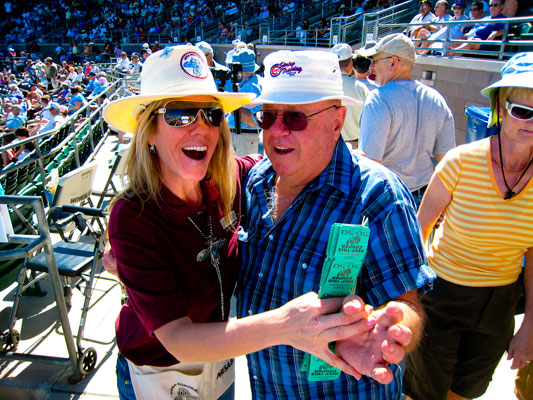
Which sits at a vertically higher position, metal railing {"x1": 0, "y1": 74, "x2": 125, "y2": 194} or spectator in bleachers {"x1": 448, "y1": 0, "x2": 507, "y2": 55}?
spectator in bleachers {"x1": 448, "y1": 0, "x2": 507, "y2": 55}

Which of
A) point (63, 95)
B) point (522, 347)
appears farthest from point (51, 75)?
point (522, 347)

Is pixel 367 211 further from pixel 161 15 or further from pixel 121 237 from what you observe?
pixel 161 15

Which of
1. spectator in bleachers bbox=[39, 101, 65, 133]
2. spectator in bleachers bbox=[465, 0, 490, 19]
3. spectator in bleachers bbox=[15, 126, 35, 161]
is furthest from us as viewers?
spectator in bleachers bbox=[39, 101, 65, 133]

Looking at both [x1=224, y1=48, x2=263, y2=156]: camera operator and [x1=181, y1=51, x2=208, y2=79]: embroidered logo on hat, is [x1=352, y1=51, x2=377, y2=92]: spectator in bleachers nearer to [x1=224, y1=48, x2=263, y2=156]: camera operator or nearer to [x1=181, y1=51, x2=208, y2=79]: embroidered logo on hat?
[x1=224, y1=48, x2=263, y2=156]: camera operator

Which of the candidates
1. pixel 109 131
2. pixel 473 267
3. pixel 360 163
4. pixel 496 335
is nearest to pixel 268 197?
pixel 360 163

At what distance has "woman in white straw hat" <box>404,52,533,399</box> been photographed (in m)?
1.78

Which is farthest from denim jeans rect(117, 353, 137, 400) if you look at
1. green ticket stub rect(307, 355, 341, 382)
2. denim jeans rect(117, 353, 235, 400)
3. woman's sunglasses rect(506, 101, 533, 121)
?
woman's sunglasses rect(506, 101, 533, 121)

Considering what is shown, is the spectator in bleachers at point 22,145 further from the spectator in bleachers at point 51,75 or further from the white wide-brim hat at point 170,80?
the spectator in bleachers at point 51,75

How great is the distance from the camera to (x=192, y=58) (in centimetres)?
163

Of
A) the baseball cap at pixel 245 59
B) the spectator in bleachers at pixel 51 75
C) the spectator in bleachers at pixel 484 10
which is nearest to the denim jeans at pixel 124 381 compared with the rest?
the baseball cap at pixel 245 59

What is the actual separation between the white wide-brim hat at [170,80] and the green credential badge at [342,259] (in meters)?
0.90

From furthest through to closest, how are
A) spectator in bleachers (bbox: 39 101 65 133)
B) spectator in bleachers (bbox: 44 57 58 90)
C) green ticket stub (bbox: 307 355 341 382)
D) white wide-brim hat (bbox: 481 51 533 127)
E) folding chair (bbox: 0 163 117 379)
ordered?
spectator in bleachers (bbox: 44 57 58 90) < spectator in bleachers (bbox: 39 101 65 133) < folding chair (bbox: 0 163 117 379) < white wide-brim hat (bbox: 481 51 533 127) < green ticket stub (bbox: 307 355 341 382)

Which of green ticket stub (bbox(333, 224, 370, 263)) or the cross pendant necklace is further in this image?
the cross pendant necklace

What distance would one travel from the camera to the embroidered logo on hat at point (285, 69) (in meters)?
1.56
